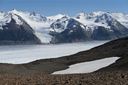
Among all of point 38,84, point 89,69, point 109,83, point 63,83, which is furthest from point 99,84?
point 89,69

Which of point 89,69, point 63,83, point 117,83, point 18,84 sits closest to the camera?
point 117,83

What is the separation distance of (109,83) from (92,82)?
1385 mm

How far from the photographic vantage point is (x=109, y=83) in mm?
16875

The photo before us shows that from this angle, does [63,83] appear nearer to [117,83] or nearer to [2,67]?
[117,83]

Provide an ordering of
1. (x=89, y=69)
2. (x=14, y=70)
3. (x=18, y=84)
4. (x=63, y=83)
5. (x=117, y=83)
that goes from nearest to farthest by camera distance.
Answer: (x=117, y=83) < (x=63, y=83) < (x=18, y=84) < (x=89, y=69) < (x=14, y=70)

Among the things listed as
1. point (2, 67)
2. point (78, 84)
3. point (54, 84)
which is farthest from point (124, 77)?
point (2, 67)

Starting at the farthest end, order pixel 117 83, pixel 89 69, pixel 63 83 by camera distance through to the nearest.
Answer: pixel 89 69 < pixel 63 83 < pixel 117 83

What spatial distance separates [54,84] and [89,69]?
1033 inches

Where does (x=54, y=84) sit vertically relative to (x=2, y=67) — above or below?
below

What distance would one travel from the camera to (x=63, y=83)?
1798 centimetres

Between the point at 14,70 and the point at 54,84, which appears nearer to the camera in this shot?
the point at 54,84

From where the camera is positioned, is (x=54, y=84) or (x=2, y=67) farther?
(x=2, y=67)

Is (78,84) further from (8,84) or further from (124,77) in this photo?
(8,84)

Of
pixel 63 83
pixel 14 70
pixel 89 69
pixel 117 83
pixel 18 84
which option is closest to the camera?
pixel 117 83
